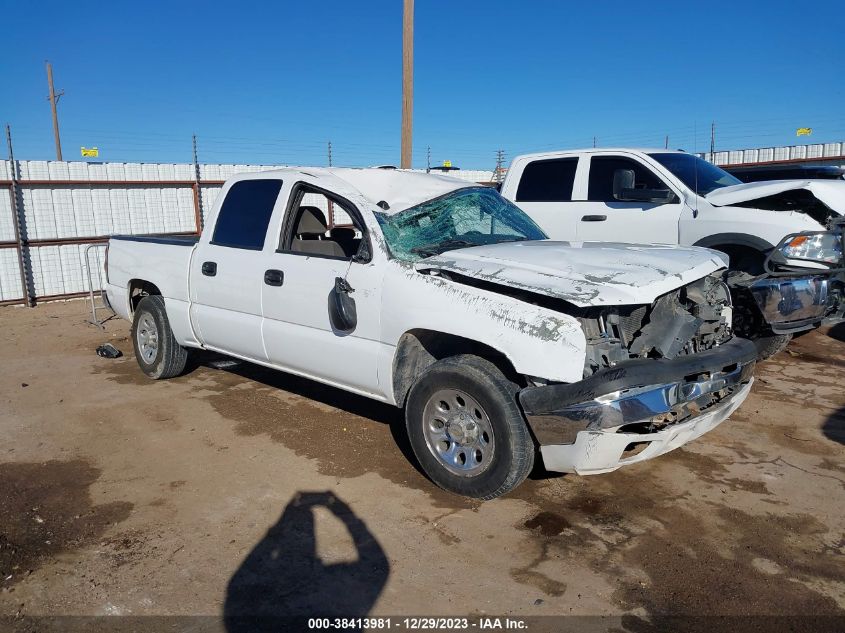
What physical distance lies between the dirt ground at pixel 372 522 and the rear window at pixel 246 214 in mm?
1472

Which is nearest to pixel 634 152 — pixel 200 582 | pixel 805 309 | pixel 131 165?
pixel 805 309

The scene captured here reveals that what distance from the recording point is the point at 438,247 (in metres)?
4.55

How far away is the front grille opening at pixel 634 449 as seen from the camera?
3.69m

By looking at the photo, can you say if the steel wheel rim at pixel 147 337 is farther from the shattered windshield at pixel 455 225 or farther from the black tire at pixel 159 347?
the shattered windshield at pixel 455 225

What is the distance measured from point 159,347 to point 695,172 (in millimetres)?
5722

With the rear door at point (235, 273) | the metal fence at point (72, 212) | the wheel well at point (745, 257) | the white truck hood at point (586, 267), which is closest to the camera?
the white truck hood at point (586, 267)

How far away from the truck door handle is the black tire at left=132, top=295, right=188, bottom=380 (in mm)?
1764

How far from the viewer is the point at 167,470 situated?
4.59 meters

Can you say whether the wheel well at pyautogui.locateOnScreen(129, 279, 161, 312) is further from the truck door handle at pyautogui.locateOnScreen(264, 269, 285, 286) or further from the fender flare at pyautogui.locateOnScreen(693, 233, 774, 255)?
the fender flare at pyautogui.locateOnScreen(693, 233, 774, 255)

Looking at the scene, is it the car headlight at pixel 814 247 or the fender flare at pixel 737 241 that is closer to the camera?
the car headlight at pixel 814 247

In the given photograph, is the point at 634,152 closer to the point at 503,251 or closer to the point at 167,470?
the point at 503,251

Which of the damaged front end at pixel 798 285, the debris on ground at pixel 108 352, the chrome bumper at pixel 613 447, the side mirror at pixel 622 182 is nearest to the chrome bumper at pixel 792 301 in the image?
the damaged front end at pixel 798 285

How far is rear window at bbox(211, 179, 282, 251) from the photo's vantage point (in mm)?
5289

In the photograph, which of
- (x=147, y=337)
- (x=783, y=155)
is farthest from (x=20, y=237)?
(x=783, y=155)
